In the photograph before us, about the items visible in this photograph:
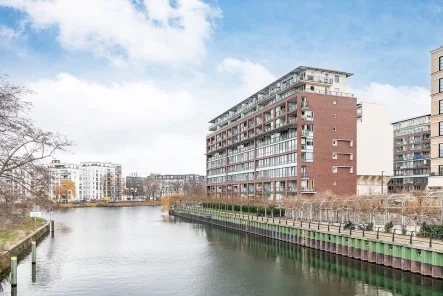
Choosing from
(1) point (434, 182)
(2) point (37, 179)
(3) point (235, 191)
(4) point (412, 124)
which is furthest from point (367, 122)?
(2) point (37, 179)

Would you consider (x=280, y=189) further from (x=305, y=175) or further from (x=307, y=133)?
(x=307, y=133)

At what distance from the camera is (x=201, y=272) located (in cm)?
4097

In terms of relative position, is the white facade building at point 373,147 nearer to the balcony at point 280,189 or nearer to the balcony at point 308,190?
the balcony at point 308,190

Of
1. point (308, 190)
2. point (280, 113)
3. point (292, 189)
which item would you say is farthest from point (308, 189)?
point (280, 113)

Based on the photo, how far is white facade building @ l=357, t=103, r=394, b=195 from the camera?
327ft

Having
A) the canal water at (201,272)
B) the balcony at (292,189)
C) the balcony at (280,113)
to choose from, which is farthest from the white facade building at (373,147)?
the canal water at (201,272)

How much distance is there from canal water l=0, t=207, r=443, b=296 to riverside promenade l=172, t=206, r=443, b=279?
37.2 inches

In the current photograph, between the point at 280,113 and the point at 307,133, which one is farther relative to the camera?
the point at 280,113

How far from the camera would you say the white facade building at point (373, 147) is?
99625 mm

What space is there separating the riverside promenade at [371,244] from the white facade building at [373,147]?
3915 centimetres

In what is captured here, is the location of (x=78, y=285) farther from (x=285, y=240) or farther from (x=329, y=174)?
(x=329, y=174)

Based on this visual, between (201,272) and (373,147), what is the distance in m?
72.0

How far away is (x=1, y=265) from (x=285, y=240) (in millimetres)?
37662

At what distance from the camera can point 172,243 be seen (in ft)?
206
